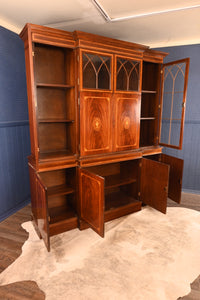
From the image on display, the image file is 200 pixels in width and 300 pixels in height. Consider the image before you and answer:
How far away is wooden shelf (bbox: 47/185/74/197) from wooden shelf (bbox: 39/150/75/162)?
41 cm

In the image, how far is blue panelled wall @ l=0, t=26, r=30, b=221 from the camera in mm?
2494

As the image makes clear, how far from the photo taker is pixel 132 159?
9.16 feet

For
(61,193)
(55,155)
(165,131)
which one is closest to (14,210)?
(61,193)

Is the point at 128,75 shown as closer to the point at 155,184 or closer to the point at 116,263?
the point at 155,184

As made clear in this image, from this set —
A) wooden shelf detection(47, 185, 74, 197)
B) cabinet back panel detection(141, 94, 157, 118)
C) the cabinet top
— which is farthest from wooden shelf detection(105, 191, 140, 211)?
the cabinet top

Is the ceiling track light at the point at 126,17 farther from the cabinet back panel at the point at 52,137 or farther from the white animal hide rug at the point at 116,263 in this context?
the white animal hide rug at the point at 116,263

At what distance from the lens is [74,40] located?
208cm

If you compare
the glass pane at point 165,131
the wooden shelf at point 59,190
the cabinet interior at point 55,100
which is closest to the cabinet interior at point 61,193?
the wooden shelf at point 59,190

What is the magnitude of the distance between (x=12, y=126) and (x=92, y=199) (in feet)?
4.65

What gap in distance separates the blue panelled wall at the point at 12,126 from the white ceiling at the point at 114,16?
33 cm

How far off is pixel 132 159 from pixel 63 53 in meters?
1.55

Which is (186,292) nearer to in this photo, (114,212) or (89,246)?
(89,246)

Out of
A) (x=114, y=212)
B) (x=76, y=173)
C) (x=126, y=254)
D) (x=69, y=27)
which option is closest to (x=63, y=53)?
(x=69, y=27)

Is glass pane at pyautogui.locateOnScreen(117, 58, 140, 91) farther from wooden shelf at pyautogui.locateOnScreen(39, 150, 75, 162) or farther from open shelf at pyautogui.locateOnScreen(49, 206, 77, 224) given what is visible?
open shelf at pyautogui.locateOnScreen(49, 206, 77, 224)
